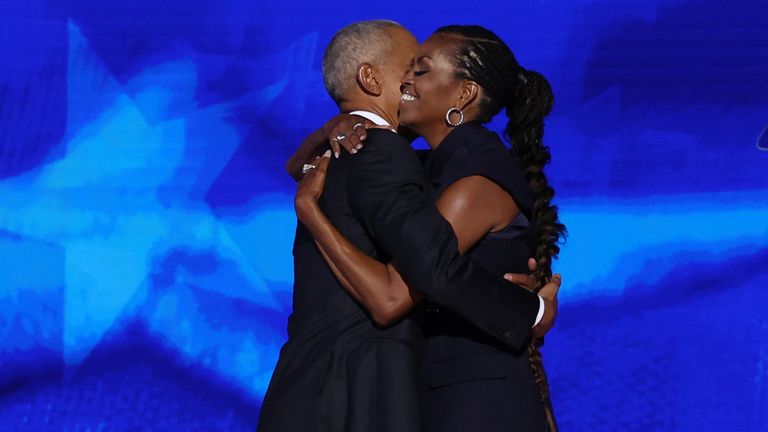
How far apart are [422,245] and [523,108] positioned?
45 centimetres

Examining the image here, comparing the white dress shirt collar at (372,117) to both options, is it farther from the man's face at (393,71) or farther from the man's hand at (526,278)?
the man's hand at (526,278)

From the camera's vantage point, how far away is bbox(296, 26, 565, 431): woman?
6.39 ft

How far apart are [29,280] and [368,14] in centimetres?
127

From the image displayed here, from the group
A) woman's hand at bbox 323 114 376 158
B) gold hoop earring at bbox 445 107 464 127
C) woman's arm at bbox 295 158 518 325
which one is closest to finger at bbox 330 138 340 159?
woman's hand at bbox 323 114 376 158

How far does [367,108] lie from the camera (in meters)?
2.18

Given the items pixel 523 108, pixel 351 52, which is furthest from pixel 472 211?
pixel 351 52

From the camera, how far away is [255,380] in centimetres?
341

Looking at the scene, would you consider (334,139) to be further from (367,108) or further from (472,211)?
(472,211)

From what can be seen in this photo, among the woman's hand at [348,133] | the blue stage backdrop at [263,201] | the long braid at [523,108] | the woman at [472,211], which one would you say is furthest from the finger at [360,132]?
the blue stage backdrop at [263,201]

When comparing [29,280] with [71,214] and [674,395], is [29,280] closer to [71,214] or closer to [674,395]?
[71,214]

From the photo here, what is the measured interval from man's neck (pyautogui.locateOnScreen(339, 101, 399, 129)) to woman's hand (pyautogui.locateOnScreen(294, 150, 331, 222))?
0.11 m

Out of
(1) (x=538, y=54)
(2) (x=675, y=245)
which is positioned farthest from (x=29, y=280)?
(2) (x=675, y=245)

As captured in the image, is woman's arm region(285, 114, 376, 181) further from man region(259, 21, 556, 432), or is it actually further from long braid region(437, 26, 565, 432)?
long braid region(437, 26, 565, 432)

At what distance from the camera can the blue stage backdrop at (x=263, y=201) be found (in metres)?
3.33
